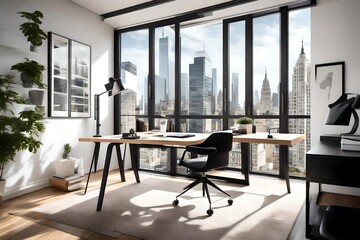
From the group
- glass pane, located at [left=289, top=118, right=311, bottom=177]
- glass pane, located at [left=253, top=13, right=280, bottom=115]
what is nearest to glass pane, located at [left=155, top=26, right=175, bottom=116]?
glass pane, located at [left=253, top=13, right=280, bottom=115]

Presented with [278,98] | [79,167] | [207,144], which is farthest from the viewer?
[278,98]

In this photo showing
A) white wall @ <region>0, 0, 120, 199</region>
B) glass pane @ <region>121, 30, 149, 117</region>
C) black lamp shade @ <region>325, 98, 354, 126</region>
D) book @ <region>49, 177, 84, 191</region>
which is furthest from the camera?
glass pane @ <region>121, 30, 149, 117</region>

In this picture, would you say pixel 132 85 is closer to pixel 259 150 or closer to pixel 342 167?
pixel 259 150

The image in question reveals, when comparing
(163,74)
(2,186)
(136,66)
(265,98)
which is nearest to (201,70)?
(163,74)

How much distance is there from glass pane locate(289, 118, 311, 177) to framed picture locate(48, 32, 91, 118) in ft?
11.0

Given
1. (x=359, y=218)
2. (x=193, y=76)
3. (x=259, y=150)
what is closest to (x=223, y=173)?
(x=259, y=150)

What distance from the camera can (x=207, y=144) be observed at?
2.62 metres

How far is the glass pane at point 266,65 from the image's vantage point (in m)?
3.83

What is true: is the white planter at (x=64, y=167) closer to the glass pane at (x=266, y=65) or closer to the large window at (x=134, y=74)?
the large window at (x=134, y=74)

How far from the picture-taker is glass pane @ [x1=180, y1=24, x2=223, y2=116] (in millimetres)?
4219

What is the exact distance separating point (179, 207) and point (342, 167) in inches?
67.5

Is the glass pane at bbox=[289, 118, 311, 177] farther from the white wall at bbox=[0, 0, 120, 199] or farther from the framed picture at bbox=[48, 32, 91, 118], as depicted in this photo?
the framed picture at bbox=[48, 32, 91, 118]

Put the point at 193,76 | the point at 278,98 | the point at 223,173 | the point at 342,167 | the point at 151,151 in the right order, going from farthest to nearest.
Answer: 1. the point at 151,151
2. the point at 193,76
3. the point at 223,173
4. the point at 278,98
5. the point at 342,167

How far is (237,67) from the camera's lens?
4.09m
